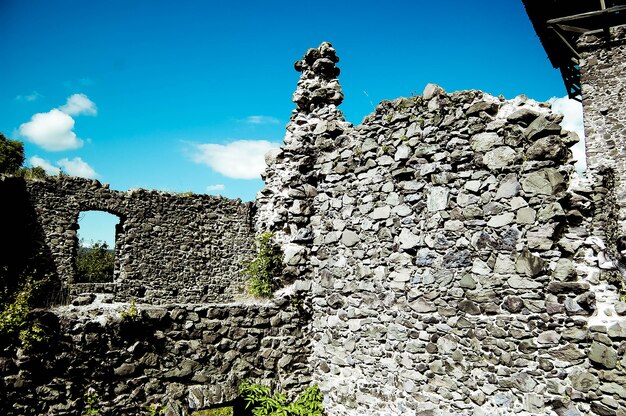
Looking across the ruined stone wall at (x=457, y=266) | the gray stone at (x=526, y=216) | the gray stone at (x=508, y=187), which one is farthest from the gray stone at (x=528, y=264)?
the gray stone at (x=508, y=187)

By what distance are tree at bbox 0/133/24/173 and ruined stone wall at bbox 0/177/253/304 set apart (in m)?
12.9

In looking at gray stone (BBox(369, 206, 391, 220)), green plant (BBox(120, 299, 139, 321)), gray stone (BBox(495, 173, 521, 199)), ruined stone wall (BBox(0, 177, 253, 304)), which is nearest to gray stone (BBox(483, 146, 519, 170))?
gray stone (BBox(495, 173, 521, 199))

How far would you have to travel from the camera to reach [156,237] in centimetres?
1502

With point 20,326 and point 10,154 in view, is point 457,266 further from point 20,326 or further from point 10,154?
point 10,154

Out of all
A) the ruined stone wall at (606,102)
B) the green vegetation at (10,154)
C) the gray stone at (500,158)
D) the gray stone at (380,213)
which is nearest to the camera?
the gray stone at (500,158)

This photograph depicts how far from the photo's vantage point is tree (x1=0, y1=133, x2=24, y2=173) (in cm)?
2331

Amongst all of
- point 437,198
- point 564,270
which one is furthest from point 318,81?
point 564,270

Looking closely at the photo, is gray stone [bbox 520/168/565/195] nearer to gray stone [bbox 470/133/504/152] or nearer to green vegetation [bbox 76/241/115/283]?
gray stone [bbox 470/133/504/152]

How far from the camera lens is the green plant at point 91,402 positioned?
4.82 m

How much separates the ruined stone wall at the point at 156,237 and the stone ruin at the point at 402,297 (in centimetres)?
728

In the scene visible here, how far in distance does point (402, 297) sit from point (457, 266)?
2.82 ft

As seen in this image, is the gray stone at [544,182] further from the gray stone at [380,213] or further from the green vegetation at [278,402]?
the green vegetation at [278,402]

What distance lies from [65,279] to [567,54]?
20.4 meters

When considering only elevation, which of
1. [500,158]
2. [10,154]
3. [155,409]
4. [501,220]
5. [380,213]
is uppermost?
[10,154]
